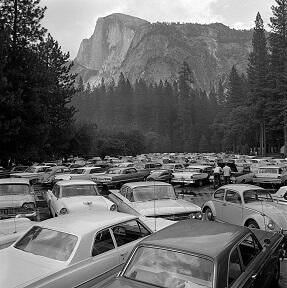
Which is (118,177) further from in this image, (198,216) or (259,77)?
(259,77)

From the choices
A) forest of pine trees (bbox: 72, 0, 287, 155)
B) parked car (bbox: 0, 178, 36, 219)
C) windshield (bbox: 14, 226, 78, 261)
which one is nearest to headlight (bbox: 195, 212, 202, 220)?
parked car (bbox: 0, 178, 36, 219)

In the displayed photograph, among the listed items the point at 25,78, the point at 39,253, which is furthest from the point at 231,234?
the point at 25,78

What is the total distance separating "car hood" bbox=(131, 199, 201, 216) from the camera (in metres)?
10.1

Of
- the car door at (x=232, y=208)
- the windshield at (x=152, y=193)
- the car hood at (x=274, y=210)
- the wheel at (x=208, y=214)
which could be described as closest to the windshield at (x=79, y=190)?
the windshield at (x=152, y=193)

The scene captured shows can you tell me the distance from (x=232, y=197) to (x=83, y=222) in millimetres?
6004

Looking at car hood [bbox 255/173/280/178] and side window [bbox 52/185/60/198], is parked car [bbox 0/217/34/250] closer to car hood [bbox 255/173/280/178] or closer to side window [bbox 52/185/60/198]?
side window [bbox 52/185/60/198]

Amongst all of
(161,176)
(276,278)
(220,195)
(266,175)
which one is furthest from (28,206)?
(161,176)

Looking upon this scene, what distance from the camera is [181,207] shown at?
1039 centimetres

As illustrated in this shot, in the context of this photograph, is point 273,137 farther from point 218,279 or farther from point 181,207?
point 218,279

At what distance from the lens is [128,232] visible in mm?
6527

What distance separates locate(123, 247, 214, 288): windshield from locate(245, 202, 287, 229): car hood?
17.2 feet

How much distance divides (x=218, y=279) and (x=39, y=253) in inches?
111

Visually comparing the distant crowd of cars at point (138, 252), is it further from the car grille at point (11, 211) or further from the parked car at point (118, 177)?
the parked car at point (118, 177)

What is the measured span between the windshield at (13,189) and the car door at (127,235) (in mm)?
6483
